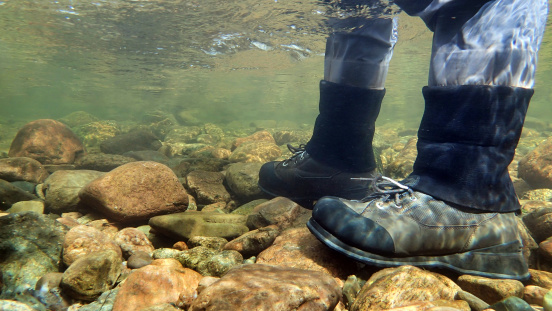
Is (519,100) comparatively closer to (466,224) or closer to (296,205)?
(466,224)

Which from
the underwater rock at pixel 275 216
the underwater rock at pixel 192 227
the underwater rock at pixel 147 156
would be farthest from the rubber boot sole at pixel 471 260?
the underwater rock at pixel 147 156

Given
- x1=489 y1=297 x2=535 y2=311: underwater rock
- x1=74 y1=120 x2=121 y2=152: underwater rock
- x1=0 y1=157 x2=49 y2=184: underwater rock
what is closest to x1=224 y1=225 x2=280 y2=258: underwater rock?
x1=489 y1=297 x2=535 y2=311: underwater rock

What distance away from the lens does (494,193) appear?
163cm

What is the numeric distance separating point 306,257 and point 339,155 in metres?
1.27

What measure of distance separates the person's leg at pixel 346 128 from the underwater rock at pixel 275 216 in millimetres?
203

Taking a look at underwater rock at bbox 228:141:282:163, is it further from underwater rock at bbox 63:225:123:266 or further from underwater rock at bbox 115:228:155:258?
underwater rock at bbox 63:225:123:266

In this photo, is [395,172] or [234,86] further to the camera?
[234,86]

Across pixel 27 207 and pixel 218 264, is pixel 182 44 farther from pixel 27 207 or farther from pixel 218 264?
pixel 218 264

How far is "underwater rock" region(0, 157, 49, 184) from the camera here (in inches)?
153

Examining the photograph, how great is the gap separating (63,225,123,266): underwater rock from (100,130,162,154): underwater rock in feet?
21.3

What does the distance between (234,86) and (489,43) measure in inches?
1307

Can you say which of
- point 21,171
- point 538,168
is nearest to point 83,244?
point 21,171

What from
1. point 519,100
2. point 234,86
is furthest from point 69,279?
point 234,86

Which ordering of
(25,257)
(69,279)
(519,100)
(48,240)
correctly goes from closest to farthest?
(69,279) < (519,100) < (25,257) < (48,240)
